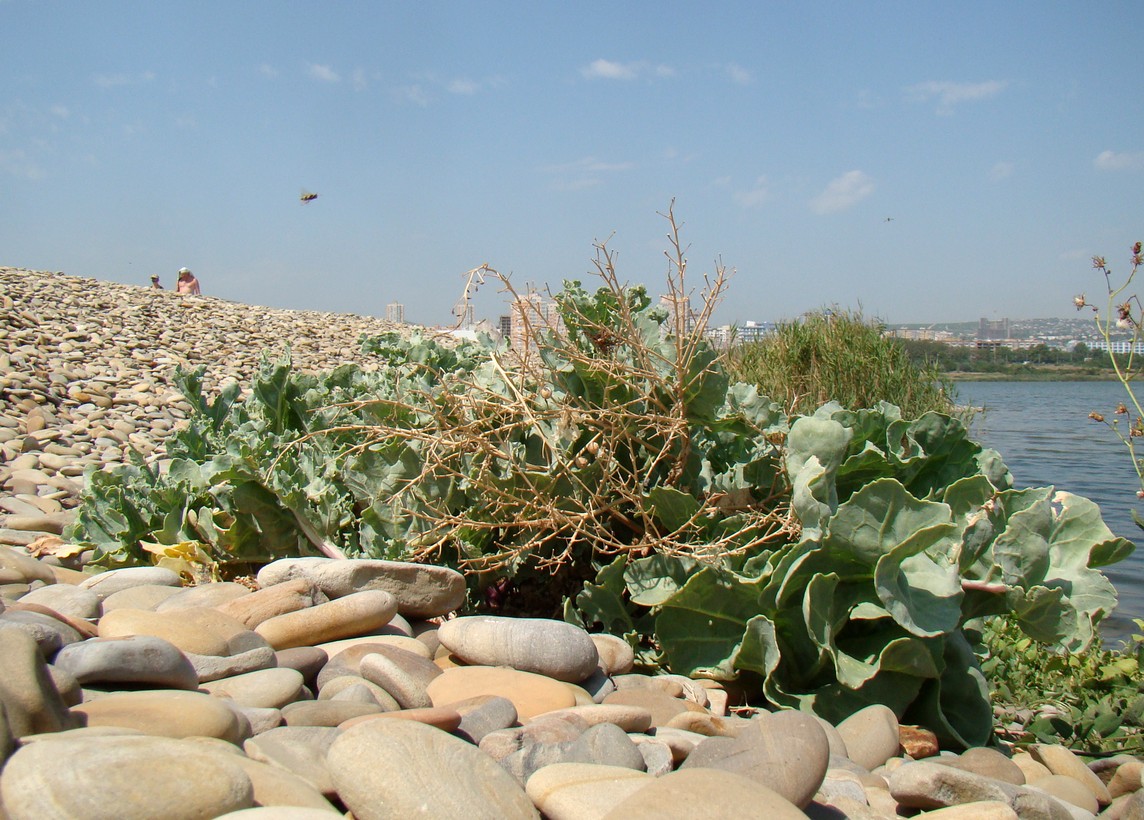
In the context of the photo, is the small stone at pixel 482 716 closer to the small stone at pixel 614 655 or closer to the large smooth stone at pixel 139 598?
the small stone at pixel 614 655

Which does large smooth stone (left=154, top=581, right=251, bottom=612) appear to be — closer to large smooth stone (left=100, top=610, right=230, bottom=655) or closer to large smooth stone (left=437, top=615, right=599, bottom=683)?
large smooth stone (left=100, top=610, right=230, bottom=655)

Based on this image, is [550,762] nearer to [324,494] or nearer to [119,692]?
[119,692]

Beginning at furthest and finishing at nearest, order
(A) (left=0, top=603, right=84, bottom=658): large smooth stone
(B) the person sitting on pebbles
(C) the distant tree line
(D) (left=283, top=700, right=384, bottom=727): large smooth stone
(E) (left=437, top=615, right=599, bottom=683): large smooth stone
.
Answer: (B) the person sitting on pebbles
(C) the distant tree line
(E) (left=437, top=615, right=599, bottom=683): large smooth stone
(D) (left=283, top=700, right=384, bottom=727): large smooth stone
(A) (left=0, top=603, right=84, bottom=658): large smooth stone

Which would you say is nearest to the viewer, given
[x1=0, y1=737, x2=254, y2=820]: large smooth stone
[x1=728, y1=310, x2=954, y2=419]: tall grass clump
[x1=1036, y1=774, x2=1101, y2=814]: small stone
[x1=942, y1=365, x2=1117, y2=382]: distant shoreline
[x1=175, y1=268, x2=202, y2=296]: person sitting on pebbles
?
[x1=0, y1=737, x2=254, y2=820]: large smooth stone

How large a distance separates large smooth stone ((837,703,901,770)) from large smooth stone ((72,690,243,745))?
1630 mm

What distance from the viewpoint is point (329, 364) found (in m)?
12.8

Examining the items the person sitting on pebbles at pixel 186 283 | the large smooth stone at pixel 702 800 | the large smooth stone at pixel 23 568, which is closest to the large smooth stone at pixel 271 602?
the large smooth stone at pixel 23 568

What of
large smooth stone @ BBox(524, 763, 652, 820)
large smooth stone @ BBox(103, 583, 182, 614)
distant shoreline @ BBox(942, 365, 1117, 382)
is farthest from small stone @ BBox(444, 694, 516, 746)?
distant shoreline @ BBox(942, 365, 1117, 382)

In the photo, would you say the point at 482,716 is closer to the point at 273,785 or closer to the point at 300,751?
the point at 300,751

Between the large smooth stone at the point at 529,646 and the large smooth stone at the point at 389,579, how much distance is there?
436 millimetres

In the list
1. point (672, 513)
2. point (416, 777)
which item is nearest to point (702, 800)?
point (416, 777)

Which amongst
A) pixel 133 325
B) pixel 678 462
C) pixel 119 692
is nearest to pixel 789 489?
pixel 678 462

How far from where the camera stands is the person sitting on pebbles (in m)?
18.4

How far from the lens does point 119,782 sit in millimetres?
1521
